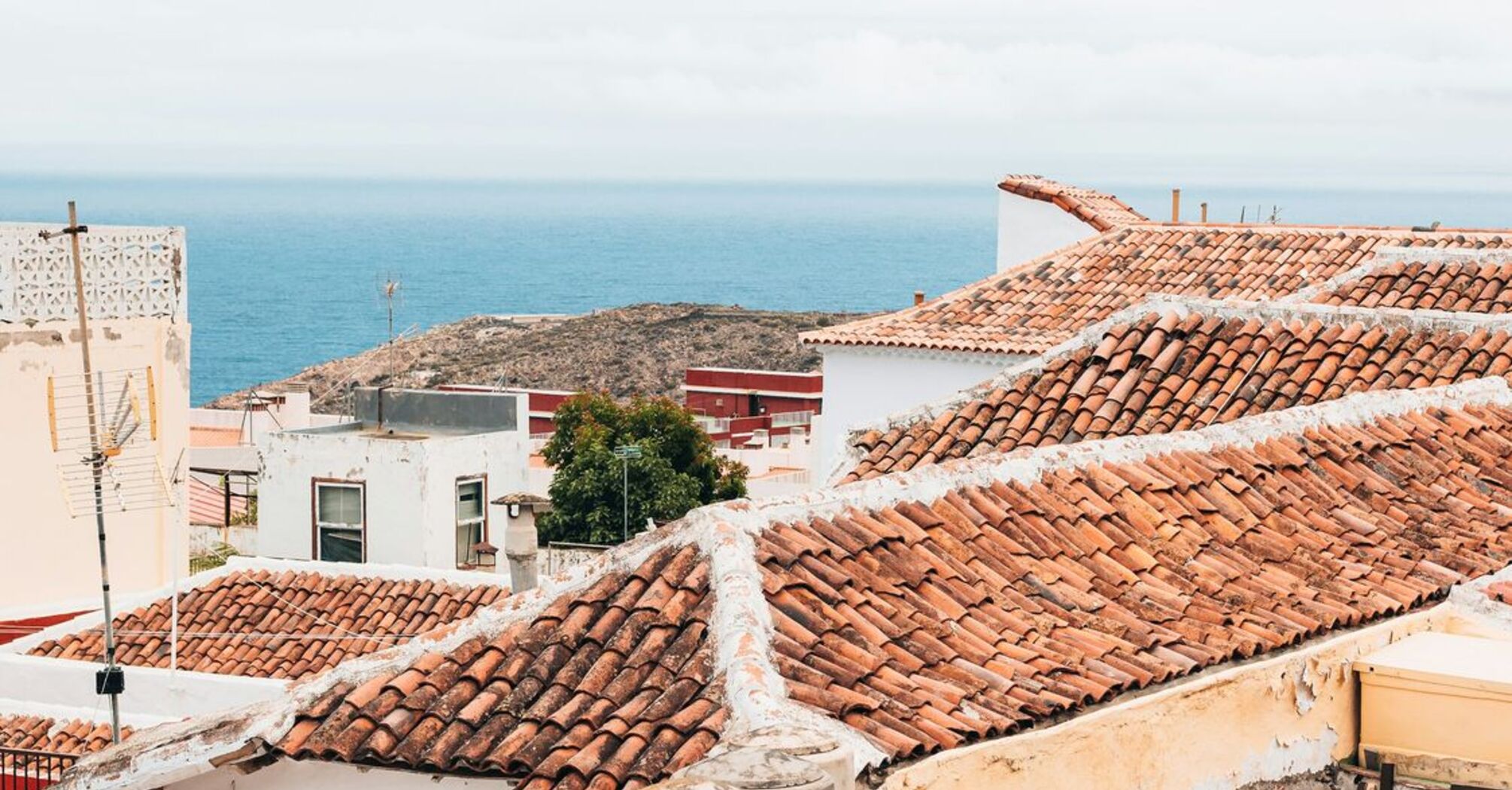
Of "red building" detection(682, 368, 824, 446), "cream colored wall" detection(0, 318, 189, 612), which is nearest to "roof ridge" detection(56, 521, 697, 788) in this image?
"cream colored wall" detection(0, 318, 189, 612)

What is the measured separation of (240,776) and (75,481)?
524 inches

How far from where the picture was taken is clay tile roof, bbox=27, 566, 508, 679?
56.0 feet

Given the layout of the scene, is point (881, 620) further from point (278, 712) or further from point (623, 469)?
point (623, 469)

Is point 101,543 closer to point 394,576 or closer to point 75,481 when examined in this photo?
point 394,576

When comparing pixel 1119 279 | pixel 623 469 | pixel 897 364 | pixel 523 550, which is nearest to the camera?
pixel 523 550

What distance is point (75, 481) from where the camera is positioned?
62.6 ft

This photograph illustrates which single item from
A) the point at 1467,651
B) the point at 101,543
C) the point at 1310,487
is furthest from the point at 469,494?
the point at 1467,651

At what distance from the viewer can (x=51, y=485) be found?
19.2 metres

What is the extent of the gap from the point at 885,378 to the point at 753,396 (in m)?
30.5

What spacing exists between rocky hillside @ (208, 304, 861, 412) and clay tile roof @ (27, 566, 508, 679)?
51.4 m

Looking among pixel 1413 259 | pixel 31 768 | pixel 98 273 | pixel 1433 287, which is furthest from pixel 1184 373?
pixel 98 273

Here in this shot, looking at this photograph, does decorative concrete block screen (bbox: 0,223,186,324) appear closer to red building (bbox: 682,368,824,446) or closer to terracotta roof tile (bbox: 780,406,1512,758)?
terracotta roof tile (bbox: 780,406,1512,758)

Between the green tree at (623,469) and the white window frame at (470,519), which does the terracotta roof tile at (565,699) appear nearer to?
the white window frame at (470,519)

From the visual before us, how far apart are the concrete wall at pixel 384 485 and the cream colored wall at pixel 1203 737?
17.0 m
